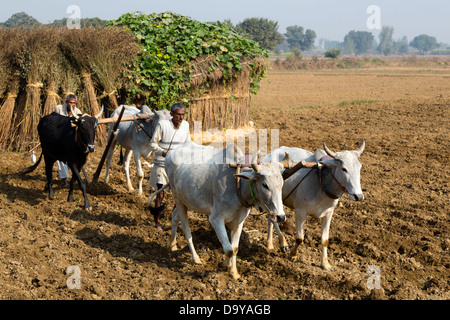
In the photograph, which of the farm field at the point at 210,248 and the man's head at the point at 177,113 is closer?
the farm field at the point at 210,248

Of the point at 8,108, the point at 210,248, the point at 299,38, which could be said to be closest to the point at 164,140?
the point at 210,248

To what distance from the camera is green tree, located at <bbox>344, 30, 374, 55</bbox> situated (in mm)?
177625

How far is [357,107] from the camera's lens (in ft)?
68.6

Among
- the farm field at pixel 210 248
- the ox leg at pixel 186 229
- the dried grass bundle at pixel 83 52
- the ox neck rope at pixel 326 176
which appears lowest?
the farm field at pixel 210 248

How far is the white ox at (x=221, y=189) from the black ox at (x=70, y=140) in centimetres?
208

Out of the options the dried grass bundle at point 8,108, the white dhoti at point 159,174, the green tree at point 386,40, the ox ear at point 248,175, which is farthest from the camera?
the green tree at point 386,40

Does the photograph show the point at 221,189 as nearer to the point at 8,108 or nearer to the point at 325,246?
the point at 325,246

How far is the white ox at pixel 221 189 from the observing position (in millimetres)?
5441

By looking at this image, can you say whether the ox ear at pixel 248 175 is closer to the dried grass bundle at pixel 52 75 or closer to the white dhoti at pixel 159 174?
the white dhoti at pixel 159 174

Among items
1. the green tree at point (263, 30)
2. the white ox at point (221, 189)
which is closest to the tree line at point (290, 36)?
the green tree at point (263, 30)

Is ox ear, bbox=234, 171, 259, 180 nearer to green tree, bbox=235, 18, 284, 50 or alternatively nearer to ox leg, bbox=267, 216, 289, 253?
ox leg, bbox=267, 216, 289, 253

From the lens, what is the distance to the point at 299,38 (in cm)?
15062

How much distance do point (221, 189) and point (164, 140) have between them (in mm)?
1782

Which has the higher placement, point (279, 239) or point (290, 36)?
point (290, 36)
